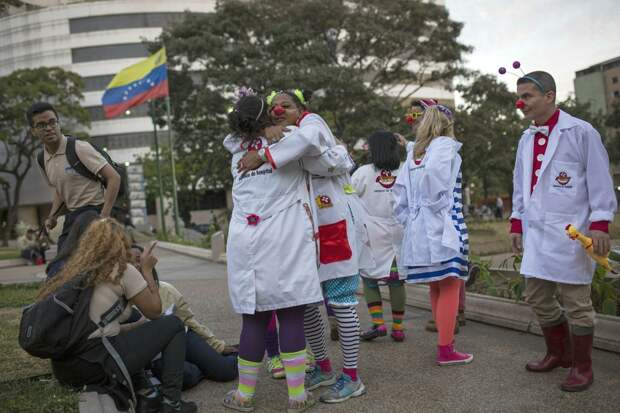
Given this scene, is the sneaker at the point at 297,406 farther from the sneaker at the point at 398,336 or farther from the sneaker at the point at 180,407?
the sneaker at the point at 398,336

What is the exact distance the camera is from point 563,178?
347 cm

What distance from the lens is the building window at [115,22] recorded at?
50062 millimetres

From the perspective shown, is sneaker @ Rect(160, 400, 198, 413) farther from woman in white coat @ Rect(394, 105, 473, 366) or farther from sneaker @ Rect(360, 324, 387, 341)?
sneaker @ Rect(360, 324, 387, 341)

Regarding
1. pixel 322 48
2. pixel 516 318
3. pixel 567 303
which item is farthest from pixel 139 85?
A: pixel 567 303

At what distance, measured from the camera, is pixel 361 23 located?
2203cm

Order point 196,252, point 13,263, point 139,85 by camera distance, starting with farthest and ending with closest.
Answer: point 139,85
point 13,263
point 196,252

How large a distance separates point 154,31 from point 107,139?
10.2 meters

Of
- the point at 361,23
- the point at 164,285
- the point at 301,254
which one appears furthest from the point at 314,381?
the point at 361,23

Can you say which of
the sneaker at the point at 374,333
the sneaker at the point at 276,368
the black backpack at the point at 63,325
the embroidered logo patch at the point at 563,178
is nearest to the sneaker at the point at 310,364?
the sneaker at the point at 276,368

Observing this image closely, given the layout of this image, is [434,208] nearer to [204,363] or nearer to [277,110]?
[277,110]

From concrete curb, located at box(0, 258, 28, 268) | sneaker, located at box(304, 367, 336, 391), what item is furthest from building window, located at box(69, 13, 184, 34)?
sneaker, located at box(304, 367, 336, 391)

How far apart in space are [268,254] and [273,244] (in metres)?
0.06

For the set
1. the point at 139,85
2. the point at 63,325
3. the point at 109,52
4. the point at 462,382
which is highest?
the point at 109,52

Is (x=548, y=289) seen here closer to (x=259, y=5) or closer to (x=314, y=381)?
(x=314, y=381)
